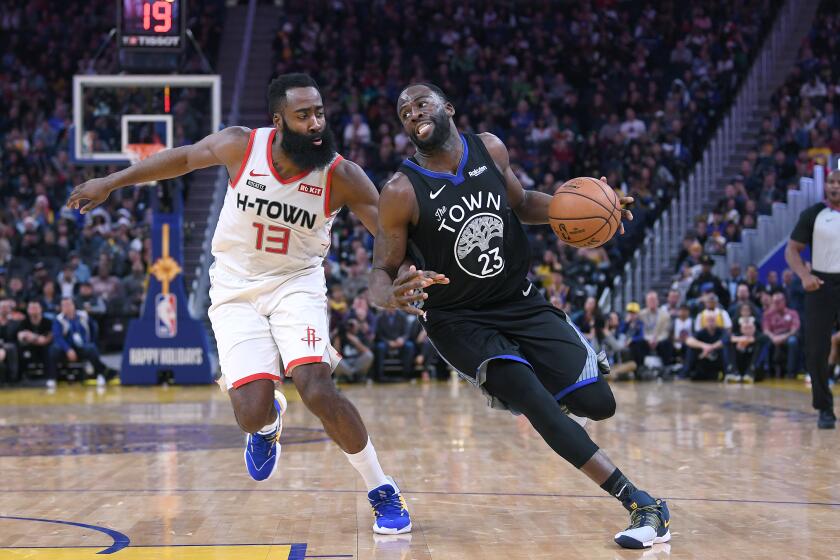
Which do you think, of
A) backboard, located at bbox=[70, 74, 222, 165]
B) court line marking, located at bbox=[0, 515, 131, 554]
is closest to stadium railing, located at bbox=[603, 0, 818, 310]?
backboard, located at bbox=[70, 74, 222, 165]

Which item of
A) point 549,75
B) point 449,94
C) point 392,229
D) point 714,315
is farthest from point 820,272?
point 549,75

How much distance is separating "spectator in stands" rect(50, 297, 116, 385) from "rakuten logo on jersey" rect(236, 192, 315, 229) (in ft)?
34.9

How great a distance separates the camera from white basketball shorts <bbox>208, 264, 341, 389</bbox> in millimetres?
5547

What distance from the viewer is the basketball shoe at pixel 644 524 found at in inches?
192

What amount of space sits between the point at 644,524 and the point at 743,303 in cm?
1159

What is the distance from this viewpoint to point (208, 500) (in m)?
6.24

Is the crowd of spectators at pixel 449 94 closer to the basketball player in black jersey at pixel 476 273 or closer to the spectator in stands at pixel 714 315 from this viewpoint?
the spectator in stands at pixel 714 315

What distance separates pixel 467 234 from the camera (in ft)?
17.8

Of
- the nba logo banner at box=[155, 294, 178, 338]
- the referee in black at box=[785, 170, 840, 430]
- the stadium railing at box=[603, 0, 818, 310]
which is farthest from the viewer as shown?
the stadium railing at box=[603, 0, 818, 310]

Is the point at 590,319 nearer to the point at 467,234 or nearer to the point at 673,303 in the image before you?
the point at 673,303

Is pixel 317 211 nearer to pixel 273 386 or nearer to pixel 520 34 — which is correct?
pixel 273 386

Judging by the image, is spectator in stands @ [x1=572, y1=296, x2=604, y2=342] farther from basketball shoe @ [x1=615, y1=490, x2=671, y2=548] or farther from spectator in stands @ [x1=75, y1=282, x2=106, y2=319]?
basketball shoe @ [x1=615, y1=490, x2=671, y2=548]

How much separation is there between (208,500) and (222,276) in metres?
1.24

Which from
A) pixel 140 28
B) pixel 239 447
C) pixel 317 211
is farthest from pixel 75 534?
pixel 140 28
